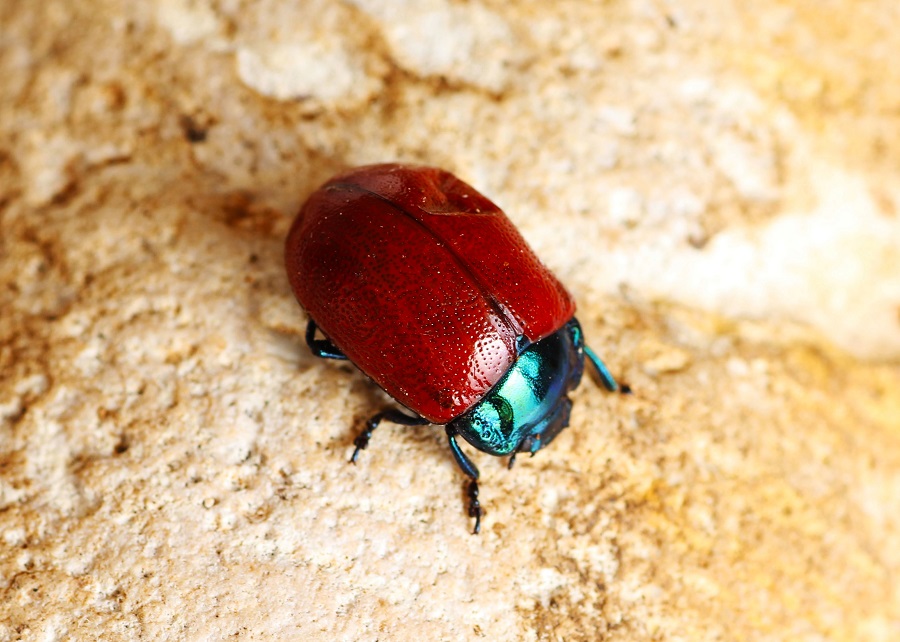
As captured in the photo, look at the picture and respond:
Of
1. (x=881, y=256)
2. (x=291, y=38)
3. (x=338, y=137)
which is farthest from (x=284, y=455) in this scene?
(x=881, y=256)

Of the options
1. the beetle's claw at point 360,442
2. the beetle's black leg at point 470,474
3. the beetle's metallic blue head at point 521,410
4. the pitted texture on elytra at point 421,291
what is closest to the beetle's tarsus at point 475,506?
the beetle's black leg at point 470,474

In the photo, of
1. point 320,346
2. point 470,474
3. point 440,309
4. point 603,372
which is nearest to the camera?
point 440,309

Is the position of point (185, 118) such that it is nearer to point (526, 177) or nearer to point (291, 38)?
point (291, 38)

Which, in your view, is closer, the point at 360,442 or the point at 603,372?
the point at 360,442

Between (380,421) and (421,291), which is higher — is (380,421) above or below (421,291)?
below

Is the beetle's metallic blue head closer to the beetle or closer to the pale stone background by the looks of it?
the beetle

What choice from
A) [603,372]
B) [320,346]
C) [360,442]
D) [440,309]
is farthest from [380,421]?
[603,372]

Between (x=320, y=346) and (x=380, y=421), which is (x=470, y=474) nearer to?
(x=380, y=421)
